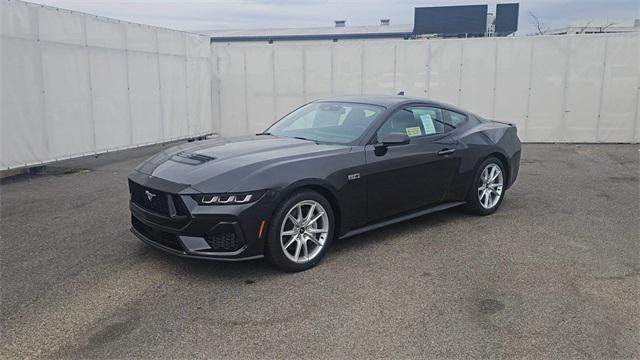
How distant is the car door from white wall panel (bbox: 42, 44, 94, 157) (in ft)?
20.5

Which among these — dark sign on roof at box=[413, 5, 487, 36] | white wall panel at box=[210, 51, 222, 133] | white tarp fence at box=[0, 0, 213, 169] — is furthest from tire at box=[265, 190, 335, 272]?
dark sign on roof at box=[413, 5, 487, 36]

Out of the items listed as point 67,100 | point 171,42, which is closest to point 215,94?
point 171,42

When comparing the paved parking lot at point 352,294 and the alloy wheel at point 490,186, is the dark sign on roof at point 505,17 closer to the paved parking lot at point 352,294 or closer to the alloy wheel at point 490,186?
the alloy wheel at point 490,186

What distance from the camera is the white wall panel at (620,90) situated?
13.0m

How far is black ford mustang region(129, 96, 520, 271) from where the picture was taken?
409 centimetres

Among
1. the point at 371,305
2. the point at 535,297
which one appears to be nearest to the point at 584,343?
the point at 535,297

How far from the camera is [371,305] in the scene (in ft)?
12.3

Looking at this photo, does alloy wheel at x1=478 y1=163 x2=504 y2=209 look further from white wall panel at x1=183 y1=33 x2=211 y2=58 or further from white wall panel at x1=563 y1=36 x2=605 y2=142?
white wall panel at x1=183 y1=33 x2=211 y2=58

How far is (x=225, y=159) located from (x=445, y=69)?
10.3m

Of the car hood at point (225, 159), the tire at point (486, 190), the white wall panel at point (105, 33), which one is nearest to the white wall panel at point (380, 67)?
the white wall panel at point (105, 33)

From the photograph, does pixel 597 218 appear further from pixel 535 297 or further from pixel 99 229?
pixel 99 229

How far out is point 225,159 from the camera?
14.6ft

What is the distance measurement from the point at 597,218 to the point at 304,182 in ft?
12.4

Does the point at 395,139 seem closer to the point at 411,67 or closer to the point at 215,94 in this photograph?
the point at 411,67
